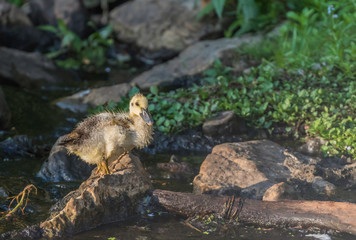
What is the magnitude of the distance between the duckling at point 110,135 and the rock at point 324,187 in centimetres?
183

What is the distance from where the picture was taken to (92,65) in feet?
37.3

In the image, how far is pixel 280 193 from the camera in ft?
16.8

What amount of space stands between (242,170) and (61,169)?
2.20m

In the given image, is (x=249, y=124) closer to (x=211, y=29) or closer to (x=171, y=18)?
(x=211, y=29)

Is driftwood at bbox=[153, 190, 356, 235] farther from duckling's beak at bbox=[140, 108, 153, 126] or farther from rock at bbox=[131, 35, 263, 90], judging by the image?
rock at bbox=[131, 35, 263, 90]

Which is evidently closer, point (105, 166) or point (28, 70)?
point (105, 166)

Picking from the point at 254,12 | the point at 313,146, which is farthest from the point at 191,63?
the point at 313,146

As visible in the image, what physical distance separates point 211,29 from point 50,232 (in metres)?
7.13

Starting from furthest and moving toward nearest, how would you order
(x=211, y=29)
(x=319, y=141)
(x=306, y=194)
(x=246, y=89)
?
(x=211, y=29) < (x=246, y=89) < (x=319, y=141) < (x=306, y=194)

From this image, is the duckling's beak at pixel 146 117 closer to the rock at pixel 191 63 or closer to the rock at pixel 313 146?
the rock at pixel 313 146

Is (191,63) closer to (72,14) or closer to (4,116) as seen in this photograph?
(4,116)

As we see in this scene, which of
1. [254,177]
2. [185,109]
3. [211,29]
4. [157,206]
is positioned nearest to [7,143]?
[185,109]

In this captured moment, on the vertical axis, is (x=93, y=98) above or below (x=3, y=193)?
above

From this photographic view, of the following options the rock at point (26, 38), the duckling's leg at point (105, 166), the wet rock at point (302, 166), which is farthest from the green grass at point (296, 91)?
the rock at point (26, 38)
